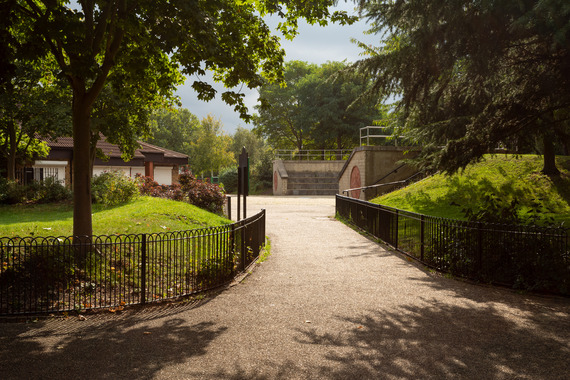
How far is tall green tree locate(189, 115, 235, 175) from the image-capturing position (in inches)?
2527

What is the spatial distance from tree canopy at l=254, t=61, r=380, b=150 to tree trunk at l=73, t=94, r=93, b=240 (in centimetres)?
4196

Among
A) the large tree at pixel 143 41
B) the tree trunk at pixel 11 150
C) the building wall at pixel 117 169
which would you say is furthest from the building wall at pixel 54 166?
the large tree at pixel 143 41

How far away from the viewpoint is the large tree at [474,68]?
9.59 meters

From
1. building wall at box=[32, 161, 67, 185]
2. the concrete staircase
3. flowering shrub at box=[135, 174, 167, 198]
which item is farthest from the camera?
the concrete staircase

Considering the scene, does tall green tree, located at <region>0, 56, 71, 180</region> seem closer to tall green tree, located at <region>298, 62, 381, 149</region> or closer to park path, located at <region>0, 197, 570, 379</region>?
park path, located at <region>0, 197, 570, 379</region>

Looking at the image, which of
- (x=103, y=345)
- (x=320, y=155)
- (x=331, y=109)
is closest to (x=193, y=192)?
(x=103, y=345)

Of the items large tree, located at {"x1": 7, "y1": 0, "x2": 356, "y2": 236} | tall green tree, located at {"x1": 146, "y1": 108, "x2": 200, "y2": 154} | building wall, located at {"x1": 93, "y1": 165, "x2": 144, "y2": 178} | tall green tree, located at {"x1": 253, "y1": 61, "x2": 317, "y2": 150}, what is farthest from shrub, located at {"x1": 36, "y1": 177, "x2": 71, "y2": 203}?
tall green tree, located at {"x1": 146, "y1": 108, "x2": 200, "y2": 154}

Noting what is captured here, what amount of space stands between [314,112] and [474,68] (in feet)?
153

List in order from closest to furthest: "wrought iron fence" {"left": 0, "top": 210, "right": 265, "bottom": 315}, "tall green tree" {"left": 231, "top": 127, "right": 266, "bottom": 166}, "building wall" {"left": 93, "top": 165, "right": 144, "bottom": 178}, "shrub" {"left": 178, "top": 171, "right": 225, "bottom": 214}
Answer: "wrought iron fence" {"left": 0, "top": 210, "right": 265, "bottom": 315} < "shrub" {"left": 178, "top": 171, "right": 225, "bottom": 214} < "building wall" {"left": 93, "top": 165, "right": 144, "bottom": 178} < "tall green tree" {"left": 231, "top": 127, "right": 266, "bottom": 166}

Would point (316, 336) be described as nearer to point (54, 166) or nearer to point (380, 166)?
point (380, 166)

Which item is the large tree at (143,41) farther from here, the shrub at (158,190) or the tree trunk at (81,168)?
the shrub at (158,190)

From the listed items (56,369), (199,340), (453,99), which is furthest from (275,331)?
(453,99)

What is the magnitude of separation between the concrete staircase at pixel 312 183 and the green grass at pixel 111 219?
28.5 m

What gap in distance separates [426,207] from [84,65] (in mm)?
12823
